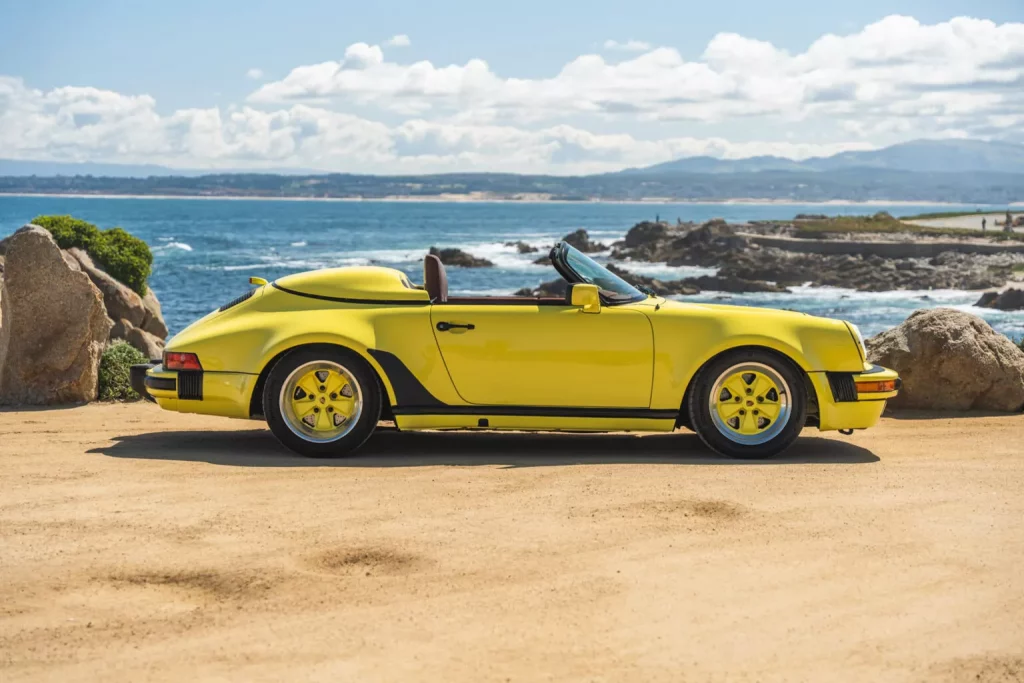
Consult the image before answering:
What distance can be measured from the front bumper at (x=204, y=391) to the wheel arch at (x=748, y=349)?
8.93 ft

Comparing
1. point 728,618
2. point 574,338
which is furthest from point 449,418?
point 728,618

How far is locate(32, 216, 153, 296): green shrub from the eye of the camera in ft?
67.1

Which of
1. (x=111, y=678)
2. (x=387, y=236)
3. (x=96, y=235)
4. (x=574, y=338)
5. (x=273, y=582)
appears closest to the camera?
(x=111, y=678)

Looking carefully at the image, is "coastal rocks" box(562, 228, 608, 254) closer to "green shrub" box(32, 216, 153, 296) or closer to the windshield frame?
"green shrub" box(32, 216, 153, 296)

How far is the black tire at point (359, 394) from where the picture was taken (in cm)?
761

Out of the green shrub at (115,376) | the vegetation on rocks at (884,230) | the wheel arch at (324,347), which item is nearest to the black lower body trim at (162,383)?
the wheel arch at (324,347)

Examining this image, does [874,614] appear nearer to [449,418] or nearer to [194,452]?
[449,418]

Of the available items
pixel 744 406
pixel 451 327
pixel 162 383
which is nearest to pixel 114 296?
pixel 162 383

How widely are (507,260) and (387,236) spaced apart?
159ft

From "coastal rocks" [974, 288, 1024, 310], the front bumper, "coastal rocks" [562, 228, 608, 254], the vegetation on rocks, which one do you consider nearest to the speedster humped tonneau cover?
the front bumper

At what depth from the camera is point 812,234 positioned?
84188mm

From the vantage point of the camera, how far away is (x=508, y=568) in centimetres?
512

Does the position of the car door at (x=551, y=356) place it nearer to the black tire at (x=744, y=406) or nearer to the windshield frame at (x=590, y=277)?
the windshield frame at (x=590, y=277)

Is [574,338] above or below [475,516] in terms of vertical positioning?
above
